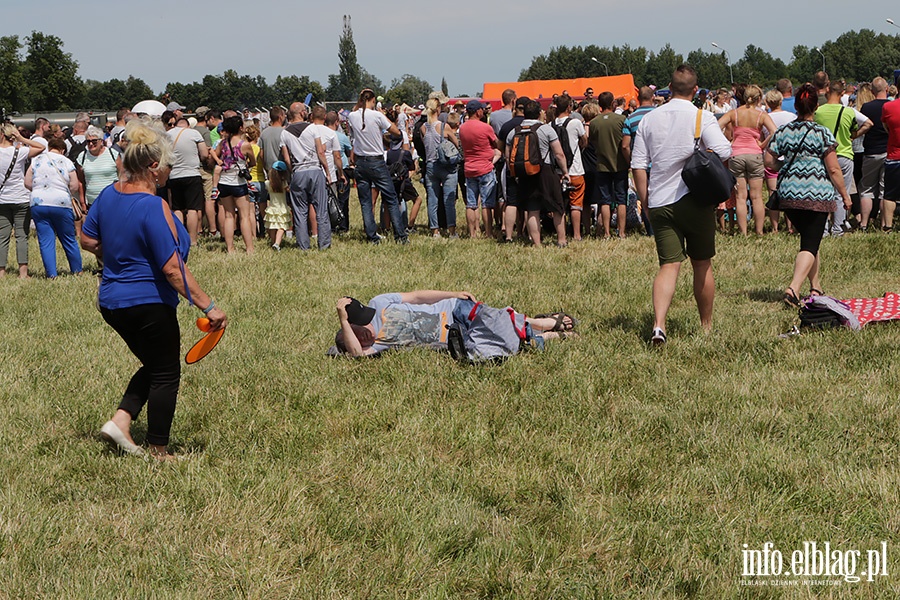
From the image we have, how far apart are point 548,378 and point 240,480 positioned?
2.38 m

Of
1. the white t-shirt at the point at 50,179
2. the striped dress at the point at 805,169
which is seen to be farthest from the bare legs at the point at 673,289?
the white t-shirt at the point at 50,179

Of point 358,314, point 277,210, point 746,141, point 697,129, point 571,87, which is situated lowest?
point 358,314

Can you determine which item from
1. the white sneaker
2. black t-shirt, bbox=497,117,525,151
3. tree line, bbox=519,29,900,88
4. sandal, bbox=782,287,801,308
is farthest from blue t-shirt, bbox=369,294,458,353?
tree line, bbox=519,29,900,88

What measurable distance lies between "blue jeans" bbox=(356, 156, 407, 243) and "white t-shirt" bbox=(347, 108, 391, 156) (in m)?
0.11

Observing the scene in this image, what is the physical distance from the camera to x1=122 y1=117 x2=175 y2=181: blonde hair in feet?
15.9

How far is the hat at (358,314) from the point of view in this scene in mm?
6750

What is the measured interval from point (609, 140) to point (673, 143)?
528cm

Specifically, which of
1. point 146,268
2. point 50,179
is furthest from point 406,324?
point 50,179

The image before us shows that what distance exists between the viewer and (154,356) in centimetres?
498

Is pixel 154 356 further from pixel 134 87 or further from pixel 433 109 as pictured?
pixel 134 87

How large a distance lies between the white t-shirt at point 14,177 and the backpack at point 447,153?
5.55m

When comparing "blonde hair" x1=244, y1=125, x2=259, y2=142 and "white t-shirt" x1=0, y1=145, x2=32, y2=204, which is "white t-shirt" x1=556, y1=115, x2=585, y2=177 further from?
"white t-shirt" x1=0, y1=145, x2=32, y2=204

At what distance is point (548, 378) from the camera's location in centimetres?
622

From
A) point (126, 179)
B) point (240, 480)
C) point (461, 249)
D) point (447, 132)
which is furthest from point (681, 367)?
point (447, 132)
